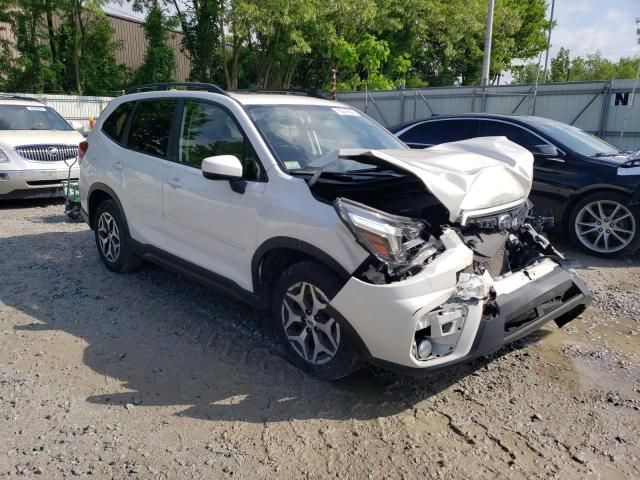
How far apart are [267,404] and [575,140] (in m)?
5.68

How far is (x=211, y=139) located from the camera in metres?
4.25

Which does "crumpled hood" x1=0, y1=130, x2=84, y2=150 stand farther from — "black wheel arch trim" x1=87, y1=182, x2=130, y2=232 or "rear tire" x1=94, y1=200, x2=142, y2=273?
"rear tire" x1=94, y1=200, x2=142, y2=273

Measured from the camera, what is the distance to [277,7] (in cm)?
2161

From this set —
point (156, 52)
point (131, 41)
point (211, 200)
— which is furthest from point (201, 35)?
point (211, 200)

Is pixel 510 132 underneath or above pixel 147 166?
above

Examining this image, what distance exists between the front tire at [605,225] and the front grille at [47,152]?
26.7 feet

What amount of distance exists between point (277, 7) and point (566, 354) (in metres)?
20.7

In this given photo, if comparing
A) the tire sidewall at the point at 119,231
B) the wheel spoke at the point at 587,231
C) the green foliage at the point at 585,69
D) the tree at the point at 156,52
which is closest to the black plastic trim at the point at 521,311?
the wheel spoke at the point at 587,231

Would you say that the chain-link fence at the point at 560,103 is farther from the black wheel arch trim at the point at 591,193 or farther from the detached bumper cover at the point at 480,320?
the detached bumper cover at the point at 480,320

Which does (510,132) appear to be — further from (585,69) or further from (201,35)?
(585,69)

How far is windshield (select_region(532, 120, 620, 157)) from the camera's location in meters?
6.81

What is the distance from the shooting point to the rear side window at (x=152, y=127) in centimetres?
471

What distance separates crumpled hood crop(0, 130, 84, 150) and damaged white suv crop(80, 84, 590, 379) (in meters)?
5.24

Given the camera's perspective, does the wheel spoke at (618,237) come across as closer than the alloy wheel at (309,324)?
No
